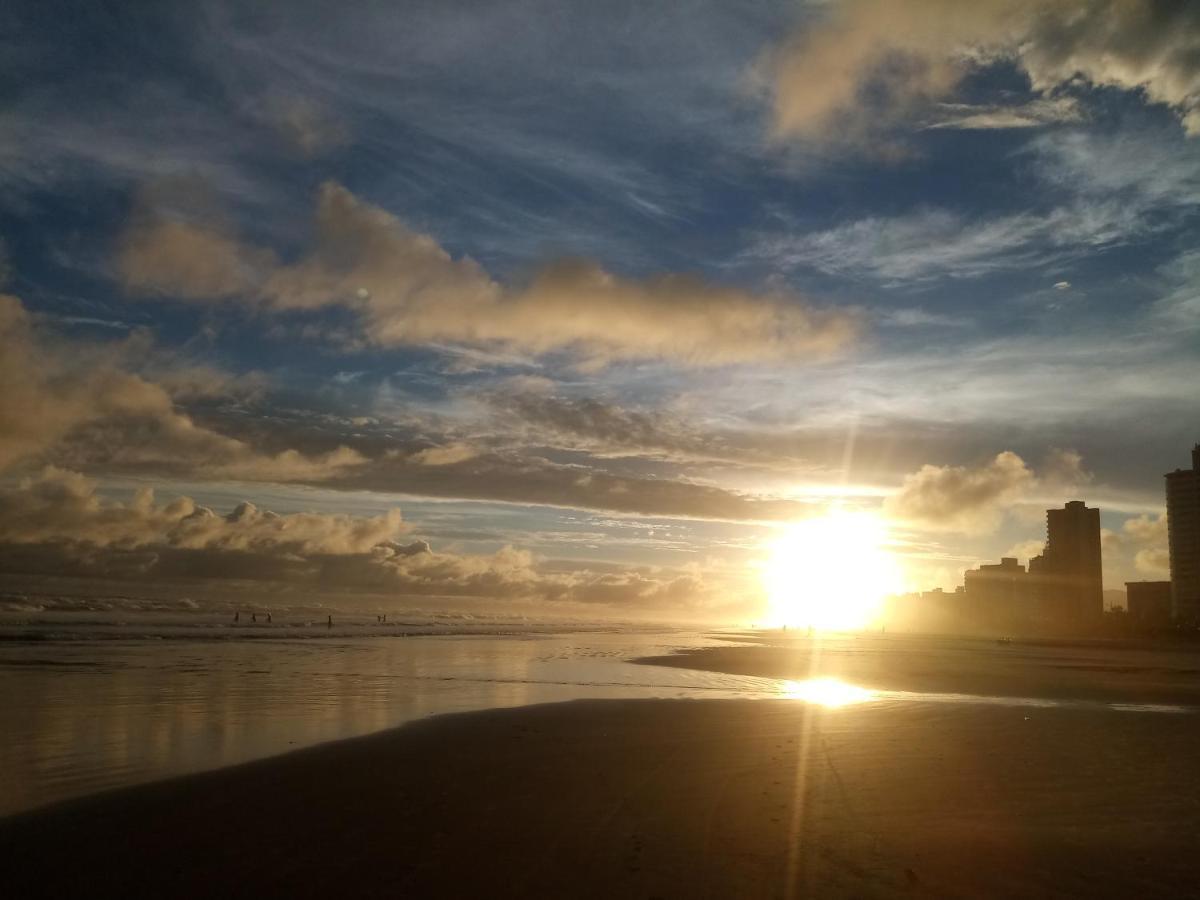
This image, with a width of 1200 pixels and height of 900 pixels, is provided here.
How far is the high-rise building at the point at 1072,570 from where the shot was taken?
172875 mm

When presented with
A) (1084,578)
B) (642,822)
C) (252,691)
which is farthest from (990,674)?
(1084,578)

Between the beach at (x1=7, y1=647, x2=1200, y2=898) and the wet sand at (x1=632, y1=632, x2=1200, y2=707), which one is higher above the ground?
A: the beach at (x1=7, y1=647, x2=1200, y2=898)

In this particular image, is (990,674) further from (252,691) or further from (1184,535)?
(1184,535)

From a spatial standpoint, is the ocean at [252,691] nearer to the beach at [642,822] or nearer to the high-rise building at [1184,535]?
the beach at [642,822]

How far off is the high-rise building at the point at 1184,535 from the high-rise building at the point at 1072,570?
15120mm

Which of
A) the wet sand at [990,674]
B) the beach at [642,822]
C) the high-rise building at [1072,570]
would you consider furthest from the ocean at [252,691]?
the high-rise building at [1072,570]

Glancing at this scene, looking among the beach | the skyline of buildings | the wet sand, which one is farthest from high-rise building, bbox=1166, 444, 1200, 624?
the beach

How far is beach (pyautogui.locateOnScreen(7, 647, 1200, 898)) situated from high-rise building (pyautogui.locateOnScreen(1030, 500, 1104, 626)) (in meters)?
173

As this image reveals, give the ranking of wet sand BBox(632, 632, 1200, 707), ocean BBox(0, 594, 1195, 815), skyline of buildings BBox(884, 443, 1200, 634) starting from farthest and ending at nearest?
1. skyline of buildings BBox(884, 443, 1200, 634)
2. wet sand BBox(632, 632, 1200, 707)
3. ocean BBox(0, 594, 1195, 815)

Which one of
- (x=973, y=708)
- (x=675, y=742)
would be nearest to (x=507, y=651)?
(x=973, y=708)

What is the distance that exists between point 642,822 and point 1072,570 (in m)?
200

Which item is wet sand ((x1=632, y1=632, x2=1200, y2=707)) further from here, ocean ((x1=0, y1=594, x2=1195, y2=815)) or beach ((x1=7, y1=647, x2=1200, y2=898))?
beach ((x1=7, y1=647, x2=1200, y2=898))

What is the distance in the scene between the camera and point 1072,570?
7185 inches

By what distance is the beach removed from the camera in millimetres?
9078
